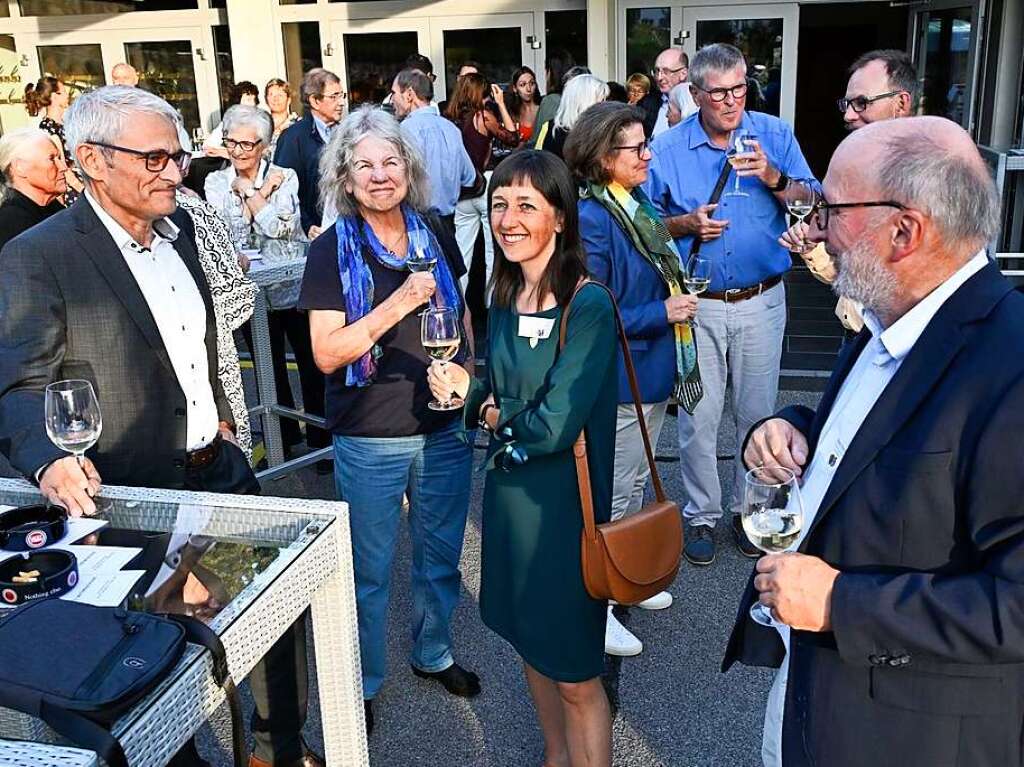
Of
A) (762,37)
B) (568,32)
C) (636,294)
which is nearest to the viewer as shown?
(636,294)

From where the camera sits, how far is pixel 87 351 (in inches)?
92.4

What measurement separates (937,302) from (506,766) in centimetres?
208

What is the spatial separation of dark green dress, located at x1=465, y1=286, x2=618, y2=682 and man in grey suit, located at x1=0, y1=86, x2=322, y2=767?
0.72 m

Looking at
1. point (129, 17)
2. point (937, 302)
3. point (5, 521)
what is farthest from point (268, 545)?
point (129, 17)

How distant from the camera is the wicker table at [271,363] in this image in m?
4.77

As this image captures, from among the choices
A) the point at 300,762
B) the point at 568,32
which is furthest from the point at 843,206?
the point at 568,32

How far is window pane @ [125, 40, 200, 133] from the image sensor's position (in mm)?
12648

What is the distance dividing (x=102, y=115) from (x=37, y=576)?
125cm

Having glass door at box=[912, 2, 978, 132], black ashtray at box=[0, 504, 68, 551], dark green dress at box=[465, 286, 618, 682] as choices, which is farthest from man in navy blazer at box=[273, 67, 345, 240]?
glass door at box=[912, 2, 978, 132]

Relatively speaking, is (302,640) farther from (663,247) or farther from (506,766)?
(663,247)

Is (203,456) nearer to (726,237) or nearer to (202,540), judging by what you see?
(202,540)

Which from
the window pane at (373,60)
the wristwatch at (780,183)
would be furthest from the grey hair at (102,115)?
the window pane at (373,60)

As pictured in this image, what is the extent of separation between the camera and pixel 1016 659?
1435 mm

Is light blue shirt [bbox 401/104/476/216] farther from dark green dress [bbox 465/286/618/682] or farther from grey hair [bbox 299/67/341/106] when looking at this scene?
dark green dress [bbox 465/286/618/682]
